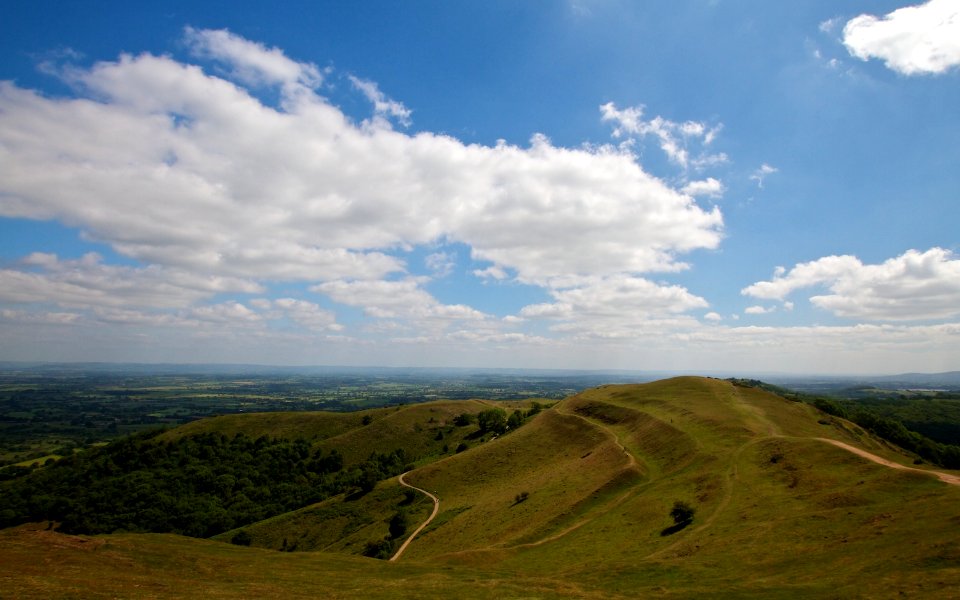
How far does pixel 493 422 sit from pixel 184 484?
10048 centimetres

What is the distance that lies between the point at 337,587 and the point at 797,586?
34300 millimetres

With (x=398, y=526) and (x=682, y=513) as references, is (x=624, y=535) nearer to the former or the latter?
(x=682, y=513)

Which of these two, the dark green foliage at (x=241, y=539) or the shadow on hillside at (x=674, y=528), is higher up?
the shadow on hillside at (x=674, y=528)

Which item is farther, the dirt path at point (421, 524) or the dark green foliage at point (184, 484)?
the dark green foliage at point (184, 484)

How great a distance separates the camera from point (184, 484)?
474ft

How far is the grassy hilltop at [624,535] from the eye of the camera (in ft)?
112

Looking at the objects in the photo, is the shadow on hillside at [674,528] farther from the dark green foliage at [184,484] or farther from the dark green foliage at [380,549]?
the dark green foliage at [184,484]

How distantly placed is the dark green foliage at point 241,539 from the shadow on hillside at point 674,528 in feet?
279

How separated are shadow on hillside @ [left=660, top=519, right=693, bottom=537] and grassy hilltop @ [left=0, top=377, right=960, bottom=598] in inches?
12.1

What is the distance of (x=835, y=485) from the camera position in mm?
53219

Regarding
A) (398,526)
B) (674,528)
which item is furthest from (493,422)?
(674,528)

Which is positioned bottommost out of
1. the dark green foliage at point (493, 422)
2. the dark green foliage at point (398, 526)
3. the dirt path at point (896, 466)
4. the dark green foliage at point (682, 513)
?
the dark green foliage at point (398, 526)

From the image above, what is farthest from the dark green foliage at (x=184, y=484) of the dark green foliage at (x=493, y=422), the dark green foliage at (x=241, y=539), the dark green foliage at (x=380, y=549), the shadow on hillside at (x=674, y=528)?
the shadow on hillside at (x=674, y=528)

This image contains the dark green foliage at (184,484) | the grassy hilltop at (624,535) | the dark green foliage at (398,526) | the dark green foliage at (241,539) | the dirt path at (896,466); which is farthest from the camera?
the dark green foliage at (184,484)
